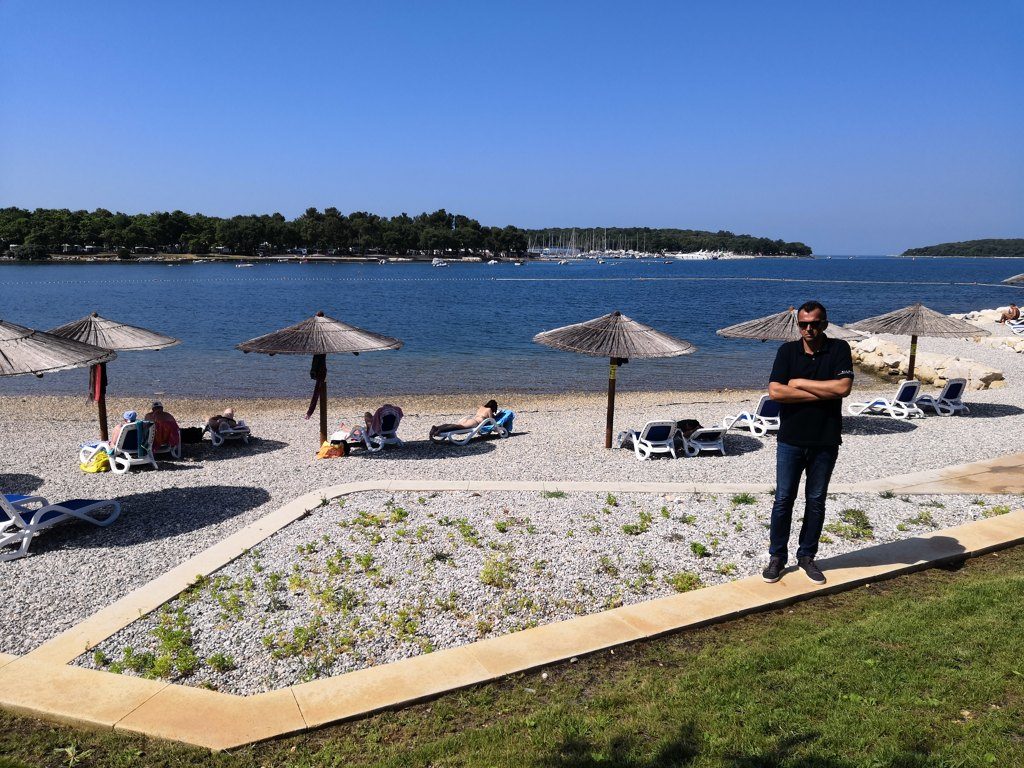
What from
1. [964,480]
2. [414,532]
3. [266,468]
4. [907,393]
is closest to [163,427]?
[266,468]

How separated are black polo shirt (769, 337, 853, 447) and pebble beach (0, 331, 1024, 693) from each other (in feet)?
4.92

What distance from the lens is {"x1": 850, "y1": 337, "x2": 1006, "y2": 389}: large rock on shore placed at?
20.4 metres

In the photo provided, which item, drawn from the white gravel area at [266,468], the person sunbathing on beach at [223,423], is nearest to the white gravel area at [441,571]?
the white gravel area at [266,468]

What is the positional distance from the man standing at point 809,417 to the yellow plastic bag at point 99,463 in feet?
31.5

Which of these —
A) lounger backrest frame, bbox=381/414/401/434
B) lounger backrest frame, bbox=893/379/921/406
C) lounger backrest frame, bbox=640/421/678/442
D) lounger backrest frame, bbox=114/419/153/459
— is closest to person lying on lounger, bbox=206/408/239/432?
lounger backrest frame, bbox=114/419/153/459

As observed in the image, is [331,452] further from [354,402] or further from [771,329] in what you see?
[354,402]

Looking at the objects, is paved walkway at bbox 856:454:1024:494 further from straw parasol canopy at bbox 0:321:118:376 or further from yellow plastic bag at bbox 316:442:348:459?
straw parasol canopy at bbox 0:321:118:376

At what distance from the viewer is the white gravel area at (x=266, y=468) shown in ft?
21.8

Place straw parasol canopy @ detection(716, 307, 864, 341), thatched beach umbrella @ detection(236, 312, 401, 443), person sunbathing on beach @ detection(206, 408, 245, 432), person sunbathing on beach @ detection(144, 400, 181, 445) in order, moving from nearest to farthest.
A: 1. person sunbathing on beach @ detection(144, 400, 181, 445)
2. thatched beach umbrella @ detection(236, 312, 401, 443)
3. person sunbathing on beach @ detection(206, 408, 245, 432)
4. straw parasol canopy @ detection(716, 307, 864, 341)

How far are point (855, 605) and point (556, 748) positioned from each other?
2.98 meters

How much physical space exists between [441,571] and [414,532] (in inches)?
42.0

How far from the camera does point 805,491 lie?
5926 millimetres

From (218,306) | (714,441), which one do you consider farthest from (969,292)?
(714,441)

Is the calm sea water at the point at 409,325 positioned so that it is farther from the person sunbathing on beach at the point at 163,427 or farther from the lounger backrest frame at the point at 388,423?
the person sunbathing on beach at the point at 163,427
